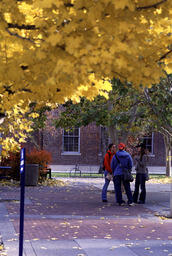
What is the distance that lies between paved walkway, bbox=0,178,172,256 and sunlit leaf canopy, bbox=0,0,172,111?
119 inches

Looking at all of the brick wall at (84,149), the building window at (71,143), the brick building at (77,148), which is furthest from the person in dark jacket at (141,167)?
the building window at (71,143)

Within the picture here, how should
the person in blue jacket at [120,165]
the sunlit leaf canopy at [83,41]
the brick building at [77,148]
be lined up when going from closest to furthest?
the sunlit leaf canopy at [83,41]
the person in blue jacket at [120,165]
the brick building at [77,148]

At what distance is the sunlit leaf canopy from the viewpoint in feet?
15.4

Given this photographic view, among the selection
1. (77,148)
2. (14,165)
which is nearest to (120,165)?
(14,165)

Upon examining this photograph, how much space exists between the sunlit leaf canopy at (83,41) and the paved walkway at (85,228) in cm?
302

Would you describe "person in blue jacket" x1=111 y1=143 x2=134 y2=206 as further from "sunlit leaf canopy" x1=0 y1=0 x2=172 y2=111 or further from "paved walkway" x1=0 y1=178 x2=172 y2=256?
"sunlit leaf canopy" x1=0 y1=0 x2=172 y2=111

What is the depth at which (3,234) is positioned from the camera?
8.80 metres

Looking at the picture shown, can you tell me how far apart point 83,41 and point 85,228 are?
5.77 m

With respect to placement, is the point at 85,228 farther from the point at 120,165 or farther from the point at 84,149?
the point at 84,149

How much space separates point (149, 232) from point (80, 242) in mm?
1811

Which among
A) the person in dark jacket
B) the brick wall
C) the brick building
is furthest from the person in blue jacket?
the brick wall

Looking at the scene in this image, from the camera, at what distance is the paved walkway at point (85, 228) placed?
7.78 meters

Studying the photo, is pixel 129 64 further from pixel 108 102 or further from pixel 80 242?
pixel 108 102

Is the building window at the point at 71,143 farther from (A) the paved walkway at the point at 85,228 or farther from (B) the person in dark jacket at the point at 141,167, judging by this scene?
(B) the person in dark jacket at the point at 141,167
